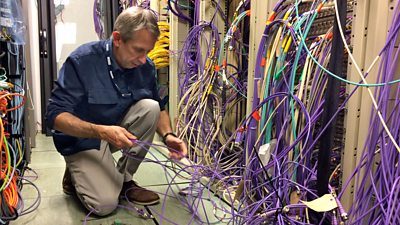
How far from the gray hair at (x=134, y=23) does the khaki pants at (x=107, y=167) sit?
0.39 metres

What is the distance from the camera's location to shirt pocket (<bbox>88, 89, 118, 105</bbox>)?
168 centimetres

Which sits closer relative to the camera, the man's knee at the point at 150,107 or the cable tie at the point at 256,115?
the cable tie at the point at 256,115

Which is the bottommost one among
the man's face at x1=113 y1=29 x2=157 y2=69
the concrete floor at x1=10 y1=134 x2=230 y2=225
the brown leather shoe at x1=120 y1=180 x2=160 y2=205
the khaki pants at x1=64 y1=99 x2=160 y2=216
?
the concrete floor at x1=10 y1=134 x2=230 y2=225

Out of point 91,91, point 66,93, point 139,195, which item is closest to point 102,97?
point 91,91

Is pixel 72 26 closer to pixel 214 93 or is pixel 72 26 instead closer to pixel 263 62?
pixel 214 93

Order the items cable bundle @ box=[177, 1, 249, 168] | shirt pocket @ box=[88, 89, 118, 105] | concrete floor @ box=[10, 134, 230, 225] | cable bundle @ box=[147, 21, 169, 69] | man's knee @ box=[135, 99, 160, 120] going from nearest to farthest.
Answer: concrete floor @ box=[10, 134, 230, 225]
shirt pocket @ box=[88, 89, 118, 105]
man's knee @ box=[135, 99, 160, 120]
cable bundle @ box=[177, 1, 249, 168]
cable bundle @ box=[147, 21, 169, 69]

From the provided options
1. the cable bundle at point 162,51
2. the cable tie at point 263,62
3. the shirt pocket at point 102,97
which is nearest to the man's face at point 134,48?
the shirt pocket at point 102,97

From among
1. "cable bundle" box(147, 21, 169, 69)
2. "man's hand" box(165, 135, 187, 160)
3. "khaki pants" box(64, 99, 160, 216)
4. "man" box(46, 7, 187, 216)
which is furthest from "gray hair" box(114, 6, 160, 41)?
"cable bundle" box(147, 21, 169, 69)

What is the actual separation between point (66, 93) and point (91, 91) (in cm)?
11

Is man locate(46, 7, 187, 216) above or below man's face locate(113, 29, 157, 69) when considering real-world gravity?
below

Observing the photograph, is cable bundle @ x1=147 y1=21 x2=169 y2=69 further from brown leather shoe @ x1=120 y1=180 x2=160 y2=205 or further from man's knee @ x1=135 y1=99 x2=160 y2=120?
brown leather shoe @ x1=120 y1=180 x2=160 y2=205

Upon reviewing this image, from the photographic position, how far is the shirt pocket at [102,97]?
66.3 inches

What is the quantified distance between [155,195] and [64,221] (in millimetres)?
455

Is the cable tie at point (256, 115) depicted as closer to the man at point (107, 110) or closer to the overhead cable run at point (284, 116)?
the overhead cable run at point (284, 116)
